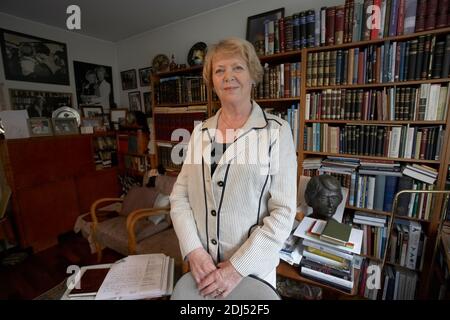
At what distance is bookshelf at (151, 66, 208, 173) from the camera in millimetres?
2129

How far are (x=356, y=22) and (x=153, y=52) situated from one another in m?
2.23

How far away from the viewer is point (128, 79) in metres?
3.05

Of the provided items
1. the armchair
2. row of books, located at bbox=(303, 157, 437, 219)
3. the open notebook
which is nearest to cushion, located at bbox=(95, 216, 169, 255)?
the armchair

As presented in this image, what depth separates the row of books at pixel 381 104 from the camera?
1292mm

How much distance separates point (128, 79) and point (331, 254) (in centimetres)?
315

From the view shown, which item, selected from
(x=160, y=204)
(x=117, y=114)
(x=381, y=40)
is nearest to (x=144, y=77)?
(x=117, y=114)

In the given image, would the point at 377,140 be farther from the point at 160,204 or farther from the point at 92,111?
the point at 92,111

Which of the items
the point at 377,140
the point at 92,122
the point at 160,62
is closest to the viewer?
the point at 377,140

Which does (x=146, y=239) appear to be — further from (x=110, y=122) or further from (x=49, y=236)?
(x=110, y=122)

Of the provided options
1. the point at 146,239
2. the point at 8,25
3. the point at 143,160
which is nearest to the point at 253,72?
the point at 146,239

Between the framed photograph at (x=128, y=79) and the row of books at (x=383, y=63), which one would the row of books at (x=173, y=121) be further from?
the row of books at (x=383, y=63)

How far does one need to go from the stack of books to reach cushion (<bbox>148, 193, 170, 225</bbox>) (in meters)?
1.28

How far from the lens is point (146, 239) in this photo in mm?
1794

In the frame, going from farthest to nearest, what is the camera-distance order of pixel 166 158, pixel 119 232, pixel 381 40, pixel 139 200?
pixel 166 158 → pixel 139 200 → pixel 119 232 → pixel 381 40
